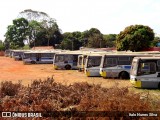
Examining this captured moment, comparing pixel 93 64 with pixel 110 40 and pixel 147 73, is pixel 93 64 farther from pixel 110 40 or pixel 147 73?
pixel 110 40

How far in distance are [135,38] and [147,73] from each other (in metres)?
31.3

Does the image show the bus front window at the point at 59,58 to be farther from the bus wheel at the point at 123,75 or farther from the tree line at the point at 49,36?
the tree line at the point at 49,36

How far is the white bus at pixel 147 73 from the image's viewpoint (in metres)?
20.0

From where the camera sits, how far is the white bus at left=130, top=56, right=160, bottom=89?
1998cm

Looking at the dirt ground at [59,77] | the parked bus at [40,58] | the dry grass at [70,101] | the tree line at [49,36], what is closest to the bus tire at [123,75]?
the dirt ground at [59,77]

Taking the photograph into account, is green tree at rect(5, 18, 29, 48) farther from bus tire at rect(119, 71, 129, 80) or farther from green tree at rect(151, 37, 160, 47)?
bus tire at rect(119, 71, 129, 80)

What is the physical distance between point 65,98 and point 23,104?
1914 millimetres

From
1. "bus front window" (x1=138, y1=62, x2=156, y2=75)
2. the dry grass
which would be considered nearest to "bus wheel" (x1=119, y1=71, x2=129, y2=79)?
"bus front window" (x1=138, y1=62, x2=156, y2=75)

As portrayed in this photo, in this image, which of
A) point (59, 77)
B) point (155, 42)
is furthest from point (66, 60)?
point (155, 42)

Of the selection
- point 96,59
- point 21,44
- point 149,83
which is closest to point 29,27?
point 21,44

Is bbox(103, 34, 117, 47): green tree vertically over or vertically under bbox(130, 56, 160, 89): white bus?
over

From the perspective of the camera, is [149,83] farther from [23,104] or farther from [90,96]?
[23,104]

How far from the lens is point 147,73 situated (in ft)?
65.5

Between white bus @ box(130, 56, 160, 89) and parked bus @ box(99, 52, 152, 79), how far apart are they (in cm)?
617
